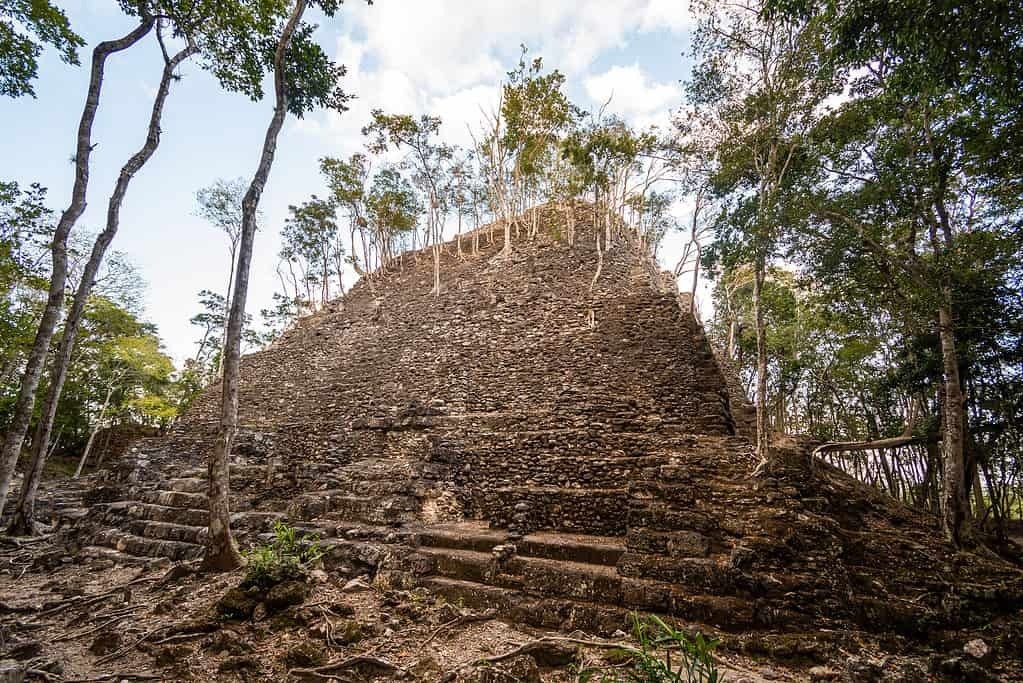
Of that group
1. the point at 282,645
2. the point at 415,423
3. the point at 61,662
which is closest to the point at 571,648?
the point at 282,645

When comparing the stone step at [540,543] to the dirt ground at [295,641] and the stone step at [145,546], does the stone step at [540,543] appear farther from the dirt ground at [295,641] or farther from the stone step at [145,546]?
the stone step at [145,546]

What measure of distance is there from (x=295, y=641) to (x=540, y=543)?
9.08 ft

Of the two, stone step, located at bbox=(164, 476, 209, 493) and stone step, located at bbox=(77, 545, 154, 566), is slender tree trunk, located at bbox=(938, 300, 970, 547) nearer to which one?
stone step, located at bbox=(77, 545, 154, 566)

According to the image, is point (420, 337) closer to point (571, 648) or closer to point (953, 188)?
point (571, 648)

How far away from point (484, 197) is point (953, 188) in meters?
15.0

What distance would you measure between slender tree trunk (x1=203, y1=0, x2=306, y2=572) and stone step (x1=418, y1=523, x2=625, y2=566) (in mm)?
2464

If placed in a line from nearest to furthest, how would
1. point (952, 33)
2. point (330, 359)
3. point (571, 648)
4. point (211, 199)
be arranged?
point (571, 648)
point (952, 33)
point (330, 359)
point (211, 199)

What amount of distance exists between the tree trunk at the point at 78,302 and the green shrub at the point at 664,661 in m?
10.5

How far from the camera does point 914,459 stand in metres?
12.5

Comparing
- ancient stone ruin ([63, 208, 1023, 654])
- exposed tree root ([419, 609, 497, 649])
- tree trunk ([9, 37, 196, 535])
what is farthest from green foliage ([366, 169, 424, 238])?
exposed tree root ([419, 609, 497, 649])

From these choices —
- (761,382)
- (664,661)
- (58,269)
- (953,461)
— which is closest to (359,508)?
(664,661)

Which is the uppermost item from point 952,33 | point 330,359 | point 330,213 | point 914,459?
point 330,213

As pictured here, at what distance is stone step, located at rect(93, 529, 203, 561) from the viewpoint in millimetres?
6527

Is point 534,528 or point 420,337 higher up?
point 420,337
